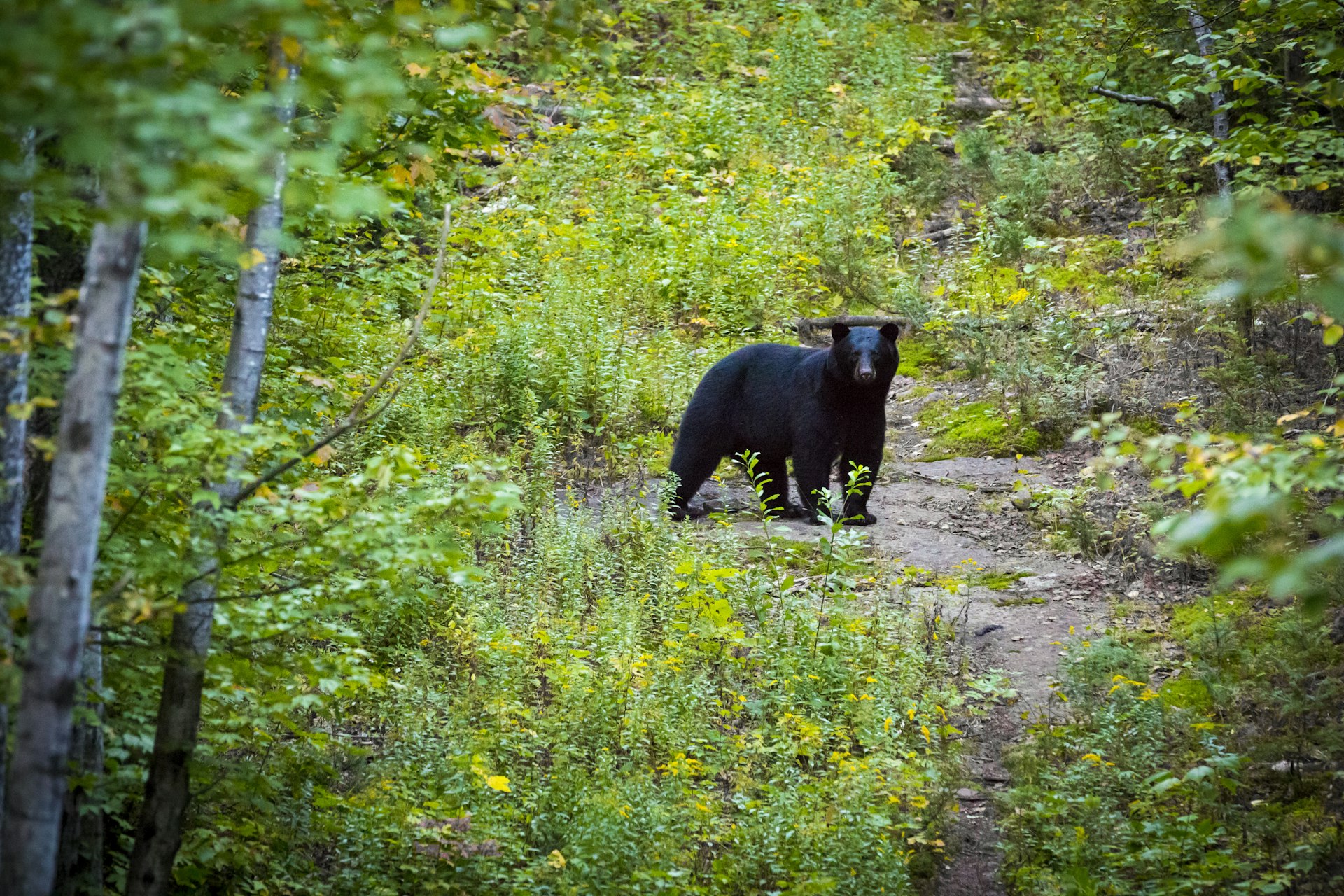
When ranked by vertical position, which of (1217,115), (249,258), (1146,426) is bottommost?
(1146,426)

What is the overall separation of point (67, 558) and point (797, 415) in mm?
6135

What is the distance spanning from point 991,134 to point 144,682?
40.3 feet

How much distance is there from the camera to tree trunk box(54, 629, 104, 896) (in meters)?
2.98

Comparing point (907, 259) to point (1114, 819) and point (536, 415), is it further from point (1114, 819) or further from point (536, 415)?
point (1114, 819)

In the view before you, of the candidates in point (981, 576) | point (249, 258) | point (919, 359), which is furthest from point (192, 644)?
point (919, 359)

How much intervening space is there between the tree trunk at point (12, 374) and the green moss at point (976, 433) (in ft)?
23.5

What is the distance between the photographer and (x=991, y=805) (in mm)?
4613

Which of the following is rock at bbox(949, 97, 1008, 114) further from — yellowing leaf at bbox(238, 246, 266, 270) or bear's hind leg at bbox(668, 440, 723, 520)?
yellowing leaf at bbox(238, 246, 266, 270)

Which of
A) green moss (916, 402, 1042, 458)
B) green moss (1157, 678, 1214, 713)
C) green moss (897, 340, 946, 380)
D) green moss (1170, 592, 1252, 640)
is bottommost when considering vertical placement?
green moss (1157, 678, 1214, 713)

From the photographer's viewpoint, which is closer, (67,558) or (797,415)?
(67,558)

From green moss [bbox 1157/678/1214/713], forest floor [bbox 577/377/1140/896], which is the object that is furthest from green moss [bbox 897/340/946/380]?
green moss [bbox 1157/678/1214/713]

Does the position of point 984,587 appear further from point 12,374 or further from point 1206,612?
point 12,374

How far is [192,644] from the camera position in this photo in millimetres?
2990

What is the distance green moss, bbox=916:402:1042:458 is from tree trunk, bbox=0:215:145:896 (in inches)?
286
